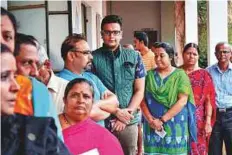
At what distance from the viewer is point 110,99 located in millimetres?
3162

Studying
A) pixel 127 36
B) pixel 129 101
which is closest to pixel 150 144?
pixel 129 101

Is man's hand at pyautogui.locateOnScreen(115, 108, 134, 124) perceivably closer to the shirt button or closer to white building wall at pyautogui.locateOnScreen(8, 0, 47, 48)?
white building wall at pyautogui.locateOnScreen(8, 0, 47, 48)

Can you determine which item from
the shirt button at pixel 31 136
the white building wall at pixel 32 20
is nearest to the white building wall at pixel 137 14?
the white building wall at pixel 32 20

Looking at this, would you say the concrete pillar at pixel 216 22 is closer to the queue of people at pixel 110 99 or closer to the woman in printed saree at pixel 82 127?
the queue of people at pixel 110 99

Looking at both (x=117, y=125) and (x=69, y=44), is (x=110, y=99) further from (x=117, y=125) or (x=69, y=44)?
(x=117, y=125)

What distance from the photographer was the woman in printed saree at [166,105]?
4719 mm

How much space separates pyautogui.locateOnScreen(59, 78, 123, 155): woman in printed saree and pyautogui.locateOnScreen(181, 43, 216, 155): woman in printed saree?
2.53 meters

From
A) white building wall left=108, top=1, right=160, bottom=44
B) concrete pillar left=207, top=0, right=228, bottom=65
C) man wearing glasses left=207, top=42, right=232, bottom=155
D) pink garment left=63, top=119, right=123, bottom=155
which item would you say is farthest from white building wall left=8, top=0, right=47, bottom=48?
white building wall left=108, top=1, right=160, bottom=44

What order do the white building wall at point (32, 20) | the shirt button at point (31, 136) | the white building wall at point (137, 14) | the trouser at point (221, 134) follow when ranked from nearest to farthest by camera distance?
the shirt button at point (31, 136)
the white building wall at point (32, 20)
the trouser at point (221, 134)
the white building wall at point (137, 14)

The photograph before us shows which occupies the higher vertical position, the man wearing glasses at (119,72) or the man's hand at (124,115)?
the man wearing glasses at (119,72)

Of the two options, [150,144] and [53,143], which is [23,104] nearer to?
[53,143]

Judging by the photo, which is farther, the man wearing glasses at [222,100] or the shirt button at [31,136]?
the man wearing glasses at [222,100]

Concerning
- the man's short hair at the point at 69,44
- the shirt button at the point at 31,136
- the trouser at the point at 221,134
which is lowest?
the trouser at the point at 221,134

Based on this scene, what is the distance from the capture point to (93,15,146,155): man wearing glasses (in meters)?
4.02
